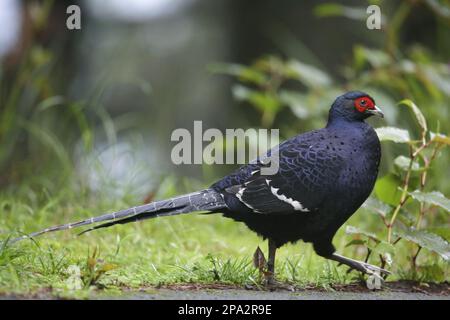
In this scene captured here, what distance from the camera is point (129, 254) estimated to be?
4289mm

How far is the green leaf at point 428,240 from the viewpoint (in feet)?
12.1

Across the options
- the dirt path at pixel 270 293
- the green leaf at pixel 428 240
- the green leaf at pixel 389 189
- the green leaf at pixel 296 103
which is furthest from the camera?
the green leaf at pixel 296 103

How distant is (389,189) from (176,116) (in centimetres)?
723

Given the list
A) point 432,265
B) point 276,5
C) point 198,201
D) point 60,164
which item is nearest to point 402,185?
point 432,265

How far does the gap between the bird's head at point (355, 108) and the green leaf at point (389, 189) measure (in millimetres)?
487

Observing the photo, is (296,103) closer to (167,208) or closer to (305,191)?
(305,191)

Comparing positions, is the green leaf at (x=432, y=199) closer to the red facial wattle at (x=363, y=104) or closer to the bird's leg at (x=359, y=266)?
the bird's leg at (x=359, y=266)

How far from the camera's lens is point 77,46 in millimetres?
8641

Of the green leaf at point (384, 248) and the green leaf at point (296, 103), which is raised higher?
the green leaf at point (296, 103)

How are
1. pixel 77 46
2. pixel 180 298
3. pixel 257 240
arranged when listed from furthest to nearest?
pixel 77 46 → pixel 257 240 → pixel 180 298

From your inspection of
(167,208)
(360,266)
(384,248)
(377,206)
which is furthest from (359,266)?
(167,208)

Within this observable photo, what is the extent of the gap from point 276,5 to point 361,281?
6079mm

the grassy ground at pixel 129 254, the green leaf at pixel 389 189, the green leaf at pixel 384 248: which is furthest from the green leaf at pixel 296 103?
the green leaf at pixel 384 248
